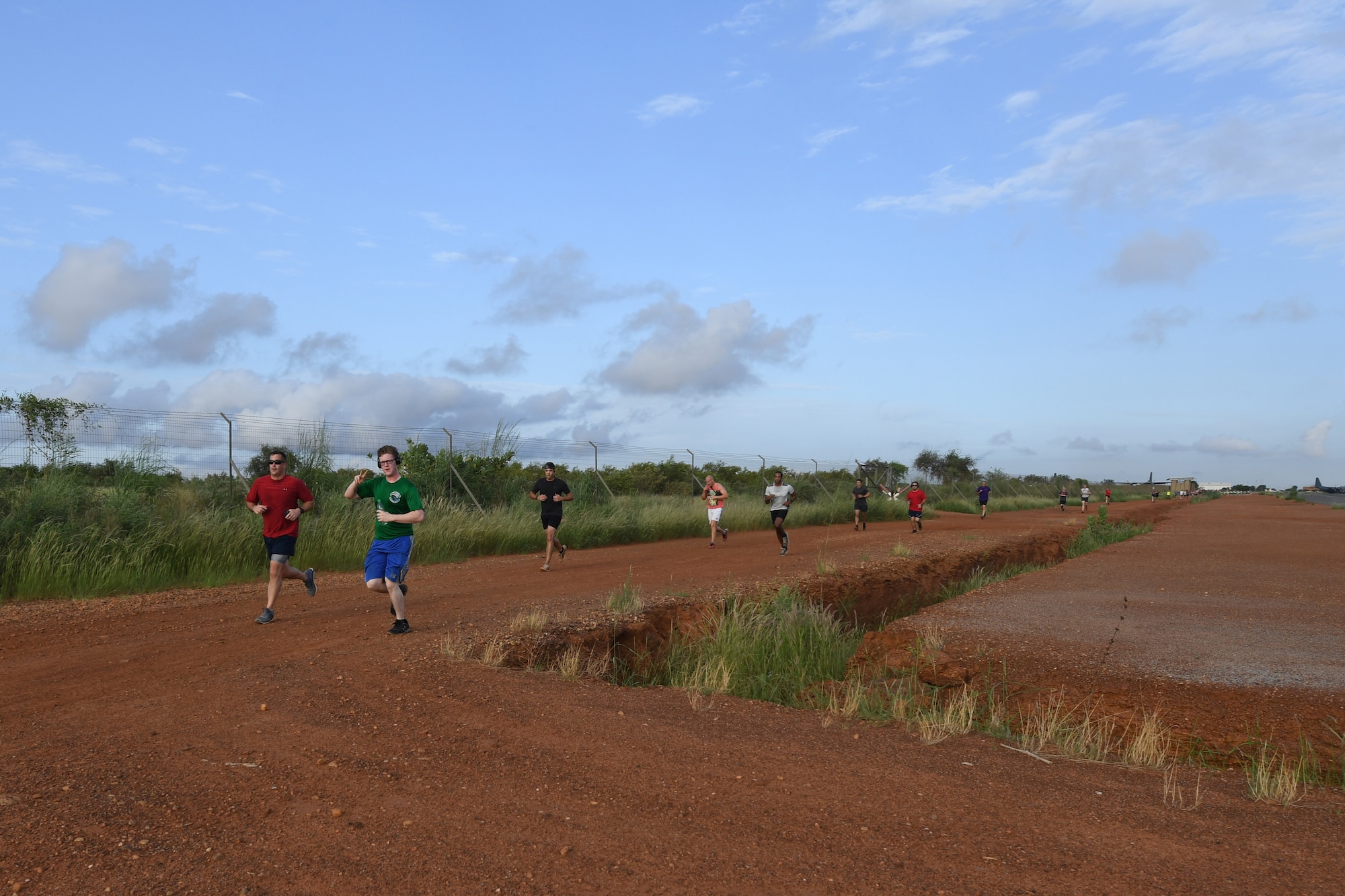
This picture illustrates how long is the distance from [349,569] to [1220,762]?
1140 centimetres

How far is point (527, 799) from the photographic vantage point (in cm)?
443

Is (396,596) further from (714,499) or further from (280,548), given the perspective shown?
(714,499)

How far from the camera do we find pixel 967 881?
3684mm

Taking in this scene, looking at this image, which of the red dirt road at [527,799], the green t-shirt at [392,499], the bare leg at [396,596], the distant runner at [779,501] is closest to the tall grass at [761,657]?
the red dirt road at [527,799]

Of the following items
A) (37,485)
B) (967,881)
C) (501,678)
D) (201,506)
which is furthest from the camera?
(201,506)

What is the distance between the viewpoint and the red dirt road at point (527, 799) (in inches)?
145

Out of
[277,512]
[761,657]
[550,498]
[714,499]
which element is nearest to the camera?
[761,657]

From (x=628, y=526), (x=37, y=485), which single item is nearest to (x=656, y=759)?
(x=37, y=485)

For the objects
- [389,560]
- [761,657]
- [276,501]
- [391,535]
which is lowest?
[761,657]

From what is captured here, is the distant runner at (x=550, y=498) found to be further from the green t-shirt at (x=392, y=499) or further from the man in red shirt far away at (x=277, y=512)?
the green t-shirt at (x=392, y=499)

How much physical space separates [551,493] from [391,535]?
6102 millimetres

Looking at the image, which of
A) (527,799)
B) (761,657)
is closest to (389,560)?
(761,657)

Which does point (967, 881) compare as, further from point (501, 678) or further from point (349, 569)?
point (349, 569)

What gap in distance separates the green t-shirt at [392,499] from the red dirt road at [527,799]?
137 centimetres
